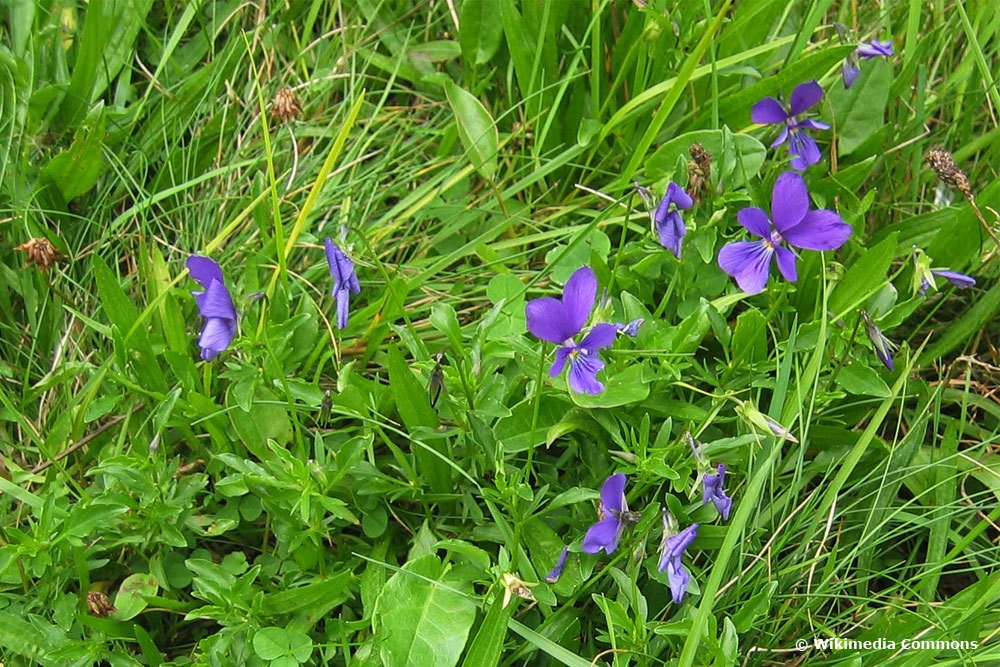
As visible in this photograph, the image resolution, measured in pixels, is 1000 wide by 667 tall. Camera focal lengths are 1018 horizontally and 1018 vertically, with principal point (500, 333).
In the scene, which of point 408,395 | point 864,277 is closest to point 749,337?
point 864,277

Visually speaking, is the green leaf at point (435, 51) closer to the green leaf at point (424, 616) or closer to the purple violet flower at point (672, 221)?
the purple violet flower at point (672, 221)

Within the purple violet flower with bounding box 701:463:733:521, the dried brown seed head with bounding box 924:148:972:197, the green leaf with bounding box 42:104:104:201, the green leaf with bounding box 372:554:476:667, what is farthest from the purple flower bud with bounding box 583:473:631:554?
the green leaf with bounding box 42:104:104:201

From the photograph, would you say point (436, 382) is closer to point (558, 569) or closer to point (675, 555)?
point (558, 569)

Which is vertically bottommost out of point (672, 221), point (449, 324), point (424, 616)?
point (424, 616)

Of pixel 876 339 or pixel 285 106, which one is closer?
pixel 876 339

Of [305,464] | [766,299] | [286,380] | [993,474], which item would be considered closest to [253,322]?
[286,380]

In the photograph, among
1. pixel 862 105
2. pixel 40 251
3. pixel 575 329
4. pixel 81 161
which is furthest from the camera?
pixel 862 105

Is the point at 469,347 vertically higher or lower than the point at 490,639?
higher
